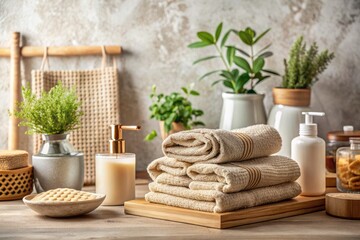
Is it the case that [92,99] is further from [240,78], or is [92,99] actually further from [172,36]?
[240,78]

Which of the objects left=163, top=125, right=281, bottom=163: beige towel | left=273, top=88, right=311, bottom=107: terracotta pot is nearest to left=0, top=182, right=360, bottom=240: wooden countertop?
left=163, top=125, right=281, bottom=163: beige towel

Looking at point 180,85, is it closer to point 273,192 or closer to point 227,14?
point 227,14

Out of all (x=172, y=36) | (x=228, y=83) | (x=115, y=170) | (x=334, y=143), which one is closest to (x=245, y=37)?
(x=228, y=83)

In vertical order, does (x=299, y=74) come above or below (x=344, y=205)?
above

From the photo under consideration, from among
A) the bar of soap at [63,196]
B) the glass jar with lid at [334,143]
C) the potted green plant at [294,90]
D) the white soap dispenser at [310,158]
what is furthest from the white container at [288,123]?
the bar of soap at [63,196]

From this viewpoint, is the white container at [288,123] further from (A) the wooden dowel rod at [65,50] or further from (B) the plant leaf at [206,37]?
(A) the wooden dowel rod at [65,50]

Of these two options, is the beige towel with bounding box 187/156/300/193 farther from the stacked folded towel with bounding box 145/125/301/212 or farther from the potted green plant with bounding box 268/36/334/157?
the potted green plant with bounding box 268/36/334/157

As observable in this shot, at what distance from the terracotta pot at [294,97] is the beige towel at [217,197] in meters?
0.47

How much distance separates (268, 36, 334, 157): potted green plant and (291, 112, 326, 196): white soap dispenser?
0.34 m

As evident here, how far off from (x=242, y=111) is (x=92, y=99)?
18.4 inches

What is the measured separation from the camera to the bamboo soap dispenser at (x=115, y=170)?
1.57 meters

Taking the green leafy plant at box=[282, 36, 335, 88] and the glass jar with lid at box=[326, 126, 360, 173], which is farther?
the green leafy plant at box=[282, 36, 335, 88]

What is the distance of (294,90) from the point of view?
193 centimetres

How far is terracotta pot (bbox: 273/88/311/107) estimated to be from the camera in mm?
1932
